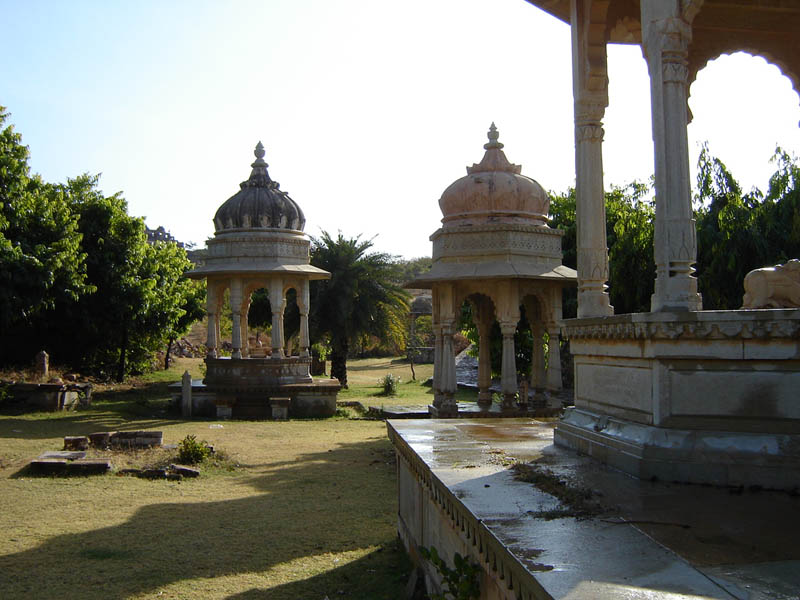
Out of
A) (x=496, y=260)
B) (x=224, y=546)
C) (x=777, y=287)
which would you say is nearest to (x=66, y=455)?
(x=224, y=546)

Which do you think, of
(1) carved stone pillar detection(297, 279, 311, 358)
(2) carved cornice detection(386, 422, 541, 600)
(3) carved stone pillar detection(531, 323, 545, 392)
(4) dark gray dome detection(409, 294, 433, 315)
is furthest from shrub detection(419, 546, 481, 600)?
(4) dark gray dome detection(409, 294, 433, 315)

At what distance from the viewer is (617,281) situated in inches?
623

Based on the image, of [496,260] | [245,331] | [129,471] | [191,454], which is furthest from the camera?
[245,331]

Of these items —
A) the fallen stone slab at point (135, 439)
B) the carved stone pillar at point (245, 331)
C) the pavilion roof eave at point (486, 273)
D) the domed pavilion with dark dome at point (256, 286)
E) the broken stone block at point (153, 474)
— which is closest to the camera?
the broken stone block at point (153, 474)

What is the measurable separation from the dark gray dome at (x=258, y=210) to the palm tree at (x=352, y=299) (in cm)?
470

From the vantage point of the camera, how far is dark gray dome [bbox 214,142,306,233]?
64.4 feet

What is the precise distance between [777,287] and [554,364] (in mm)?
9115

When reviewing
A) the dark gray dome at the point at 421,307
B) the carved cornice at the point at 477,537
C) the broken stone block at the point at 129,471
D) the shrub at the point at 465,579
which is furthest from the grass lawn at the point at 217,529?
the dark gray dome at the point at 421,307

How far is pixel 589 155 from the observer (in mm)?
6133

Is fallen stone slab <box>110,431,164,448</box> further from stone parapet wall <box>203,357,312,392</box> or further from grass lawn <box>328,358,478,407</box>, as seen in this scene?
grass lawn <box>328,358,478,407</box>

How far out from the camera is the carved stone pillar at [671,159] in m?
4.51

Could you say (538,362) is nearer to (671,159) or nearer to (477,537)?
(671,159)

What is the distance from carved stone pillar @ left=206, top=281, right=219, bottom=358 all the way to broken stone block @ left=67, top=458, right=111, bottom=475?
9.69 metres

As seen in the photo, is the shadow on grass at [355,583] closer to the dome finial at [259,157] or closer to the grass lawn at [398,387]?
the grass lawn at [398,387]
